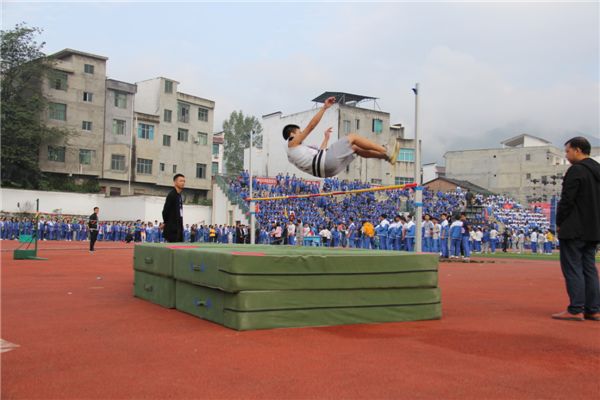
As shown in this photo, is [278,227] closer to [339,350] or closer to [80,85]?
[339,350]

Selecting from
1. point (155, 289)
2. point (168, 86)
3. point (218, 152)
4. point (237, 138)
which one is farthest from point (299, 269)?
point (218, 152)

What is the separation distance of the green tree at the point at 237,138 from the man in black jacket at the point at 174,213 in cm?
5567

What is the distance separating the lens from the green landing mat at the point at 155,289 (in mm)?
6009

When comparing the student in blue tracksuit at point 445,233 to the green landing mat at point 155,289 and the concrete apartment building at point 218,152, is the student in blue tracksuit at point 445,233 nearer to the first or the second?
the green landing mat at point 155,289

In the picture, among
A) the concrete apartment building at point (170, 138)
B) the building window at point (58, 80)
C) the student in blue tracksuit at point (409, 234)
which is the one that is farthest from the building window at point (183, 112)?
the student in blue tracksuit at point (409, 234)

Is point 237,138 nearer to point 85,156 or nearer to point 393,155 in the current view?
point 85,156

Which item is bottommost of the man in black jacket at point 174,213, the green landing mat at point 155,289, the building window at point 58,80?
the green landing mat at point 155,289

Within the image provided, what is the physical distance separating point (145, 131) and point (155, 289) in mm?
40088

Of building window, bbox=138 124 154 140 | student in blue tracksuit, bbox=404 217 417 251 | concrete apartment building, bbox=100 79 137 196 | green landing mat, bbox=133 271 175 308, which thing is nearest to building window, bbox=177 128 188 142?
building window, bbox=138 124 154 140

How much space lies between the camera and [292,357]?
3725mm

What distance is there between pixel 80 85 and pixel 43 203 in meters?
10.2

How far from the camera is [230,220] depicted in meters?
32.7

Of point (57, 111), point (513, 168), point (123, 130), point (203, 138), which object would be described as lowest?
point (513, 168)

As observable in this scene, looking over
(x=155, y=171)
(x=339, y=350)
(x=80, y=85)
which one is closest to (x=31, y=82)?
(x=80, y=85)
